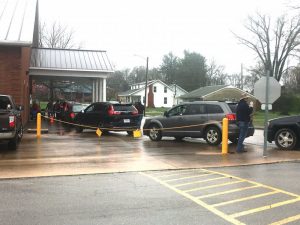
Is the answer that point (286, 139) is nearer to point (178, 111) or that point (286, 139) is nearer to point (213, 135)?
point (213, 135)

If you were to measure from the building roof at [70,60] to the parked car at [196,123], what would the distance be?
10.1m

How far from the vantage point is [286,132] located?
1423 cm

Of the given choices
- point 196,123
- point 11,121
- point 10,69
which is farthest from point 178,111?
point 10,69

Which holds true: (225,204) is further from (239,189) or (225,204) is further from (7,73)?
(7,73)

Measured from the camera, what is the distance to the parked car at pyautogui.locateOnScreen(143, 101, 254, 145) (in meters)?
15.2

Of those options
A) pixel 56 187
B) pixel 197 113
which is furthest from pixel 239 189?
pixel 197 113

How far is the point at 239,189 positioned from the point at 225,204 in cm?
119

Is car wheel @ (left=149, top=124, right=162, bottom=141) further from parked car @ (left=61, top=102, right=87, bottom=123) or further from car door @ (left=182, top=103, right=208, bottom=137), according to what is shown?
parked car @ (left=61, top=102, right=87, bottom=123)

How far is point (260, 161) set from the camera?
11.6 meters

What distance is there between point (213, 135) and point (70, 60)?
47.7 feet

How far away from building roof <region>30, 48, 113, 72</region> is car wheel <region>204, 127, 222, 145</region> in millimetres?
12114

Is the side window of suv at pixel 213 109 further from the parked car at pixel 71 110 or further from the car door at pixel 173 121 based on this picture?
the parked car at pixel 71 110

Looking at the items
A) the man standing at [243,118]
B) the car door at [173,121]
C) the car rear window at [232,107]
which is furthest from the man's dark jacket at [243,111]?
the car door at [173,121]

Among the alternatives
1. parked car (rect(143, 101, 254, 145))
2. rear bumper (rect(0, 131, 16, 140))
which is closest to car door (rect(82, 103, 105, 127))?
parked car (rect(143, 101, 254, 145))
